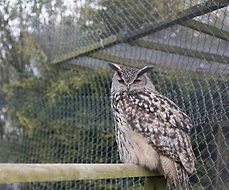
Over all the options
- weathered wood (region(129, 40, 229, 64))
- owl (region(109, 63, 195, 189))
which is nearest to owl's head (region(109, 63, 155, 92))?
owl (region(109, 63, 195, 189))

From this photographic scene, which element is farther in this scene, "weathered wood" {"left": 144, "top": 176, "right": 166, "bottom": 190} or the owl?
the owl

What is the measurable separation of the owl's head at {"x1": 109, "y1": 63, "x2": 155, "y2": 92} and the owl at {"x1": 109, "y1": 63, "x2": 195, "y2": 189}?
0.07m

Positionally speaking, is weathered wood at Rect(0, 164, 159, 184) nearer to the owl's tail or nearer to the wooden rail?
the wooden rail

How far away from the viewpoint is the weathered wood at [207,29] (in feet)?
6.52

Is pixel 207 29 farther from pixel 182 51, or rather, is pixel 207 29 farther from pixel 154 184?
pixel 154 184

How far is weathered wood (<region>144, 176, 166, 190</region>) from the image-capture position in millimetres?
1681

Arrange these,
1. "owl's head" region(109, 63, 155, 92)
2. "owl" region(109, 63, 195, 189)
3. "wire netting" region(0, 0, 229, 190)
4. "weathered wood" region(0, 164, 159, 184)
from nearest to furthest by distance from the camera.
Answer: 1. "weathered wood" region(0, 164, 159, 184)
2. "owl" region(109, 63, 195, 189)
3. "wire netting" region(0, 0, 229, 190)
4. "owl's head" region(109, 63, 155, 92)

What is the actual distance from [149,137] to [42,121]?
2228 millimetres

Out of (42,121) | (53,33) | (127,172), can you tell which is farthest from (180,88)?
(42,121)

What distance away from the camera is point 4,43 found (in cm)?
414

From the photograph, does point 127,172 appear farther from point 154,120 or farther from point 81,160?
point 81,160

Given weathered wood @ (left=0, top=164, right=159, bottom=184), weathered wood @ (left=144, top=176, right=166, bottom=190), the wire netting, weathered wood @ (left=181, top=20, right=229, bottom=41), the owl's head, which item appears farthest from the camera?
the owl's head

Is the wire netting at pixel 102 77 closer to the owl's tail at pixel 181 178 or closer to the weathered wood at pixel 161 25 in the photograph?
the weathered wood at pixel 161 25

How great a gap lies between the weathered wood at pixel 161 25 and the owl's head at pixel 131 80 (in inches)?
9.5
